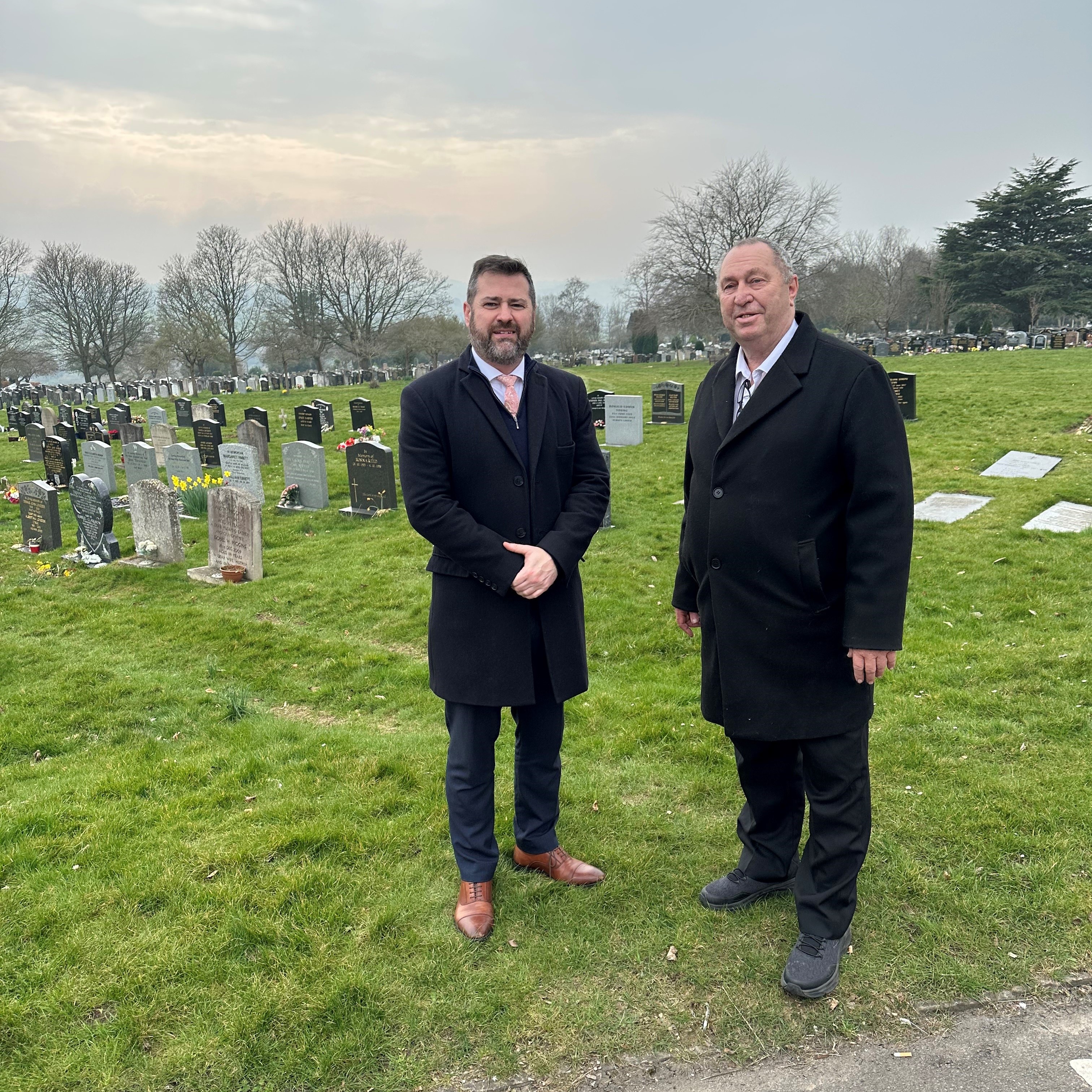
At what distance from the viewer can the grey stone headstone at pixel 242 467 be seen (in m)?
11.2

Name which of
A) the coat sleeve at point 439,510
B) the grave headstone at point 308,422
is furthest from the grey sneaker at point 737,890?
the grave headstone at point 308,422

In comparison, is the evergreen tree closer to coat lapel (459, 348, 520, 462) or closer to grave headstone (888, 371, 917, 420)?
grave headstone (888, 371, 917, 420)

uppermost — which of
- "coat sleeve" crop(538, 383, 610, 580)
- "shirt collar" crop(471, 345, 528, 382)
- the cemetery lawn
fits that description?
"shirt collar" crop(471, 345, 528, 382)

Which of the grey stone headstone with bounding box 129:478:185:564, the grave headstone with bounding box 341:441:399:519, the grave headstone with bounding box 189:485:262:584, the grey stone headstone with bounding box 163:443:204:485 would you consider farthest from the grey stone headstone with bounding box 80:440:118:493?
the grave headstone with bounding box 189:485:262:584

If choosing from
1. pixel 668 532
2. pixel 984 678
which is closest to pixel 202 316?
pixel 668 532

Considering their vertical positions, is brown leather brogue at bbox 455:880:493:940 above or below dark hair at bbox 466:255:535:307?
below

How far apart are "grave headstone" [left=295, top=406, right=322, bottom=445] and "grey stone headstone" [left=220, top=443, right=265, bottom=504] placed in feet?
18.8

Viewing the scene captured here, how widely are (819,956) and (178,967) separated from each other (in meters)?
2.14

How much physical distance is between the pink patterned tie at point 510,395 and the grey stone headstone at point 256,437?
1325 centimetres

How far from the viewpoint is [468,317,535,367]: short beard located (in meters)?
2.69

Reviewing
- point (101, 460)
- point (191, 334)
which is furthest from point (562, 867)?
point (191, 334)

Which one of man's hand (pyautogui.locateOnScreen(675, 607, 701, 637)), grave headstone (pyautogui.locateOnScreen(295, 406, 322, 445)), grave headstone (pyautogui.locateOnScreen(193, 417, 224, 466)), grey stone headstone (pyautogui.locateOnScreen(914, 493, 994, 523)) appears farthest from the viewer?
grave headstone (pyautogui.locateOnScreen(295, 406, 322, 445))

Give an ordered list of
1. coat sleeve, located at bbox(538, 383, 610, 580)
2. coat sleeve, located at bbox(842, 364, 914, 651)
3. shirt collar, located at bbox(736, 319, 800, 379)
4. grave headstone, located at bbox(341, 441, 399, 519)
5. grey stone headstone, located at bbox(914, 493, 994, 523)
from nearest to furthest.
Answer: coat sleeve, located at bbox(842, 364, 914, 651) < shirt collar, located at bbox(736, 319, 800, 379) < coat sleeve, located at bbox(538, 383, 610, 580) < grey stone headstone, located at bbox(914, 493, 994, 523) < grave headstone, located at bbox(341, 441, 399, 519)

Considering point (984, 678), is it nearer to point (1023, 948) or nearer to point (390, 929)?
point (1023, 948)
